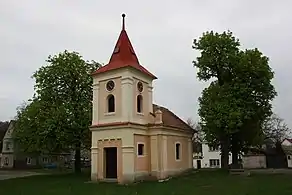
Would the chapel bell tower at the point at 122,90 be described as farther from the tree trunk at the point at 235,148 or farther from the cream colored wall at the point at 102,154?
the tree trunk at the point at 235,148

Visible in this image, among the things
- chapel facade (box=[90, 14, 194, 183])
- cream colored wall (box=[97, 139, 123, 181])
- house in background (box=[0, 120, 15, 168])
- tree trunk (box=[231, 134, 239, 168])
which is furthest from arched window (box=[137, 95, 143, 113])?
house in background (box=[0, 120, 15, 168])

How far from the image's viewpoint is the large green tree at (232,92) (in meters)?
33.8

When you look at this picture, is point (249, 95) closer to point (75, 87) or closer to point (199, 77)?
point (199, 77)

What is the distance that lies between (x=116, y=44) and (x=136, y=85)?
16.4ft

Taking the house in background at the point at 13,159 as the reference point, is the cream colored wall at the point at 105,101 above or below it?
above

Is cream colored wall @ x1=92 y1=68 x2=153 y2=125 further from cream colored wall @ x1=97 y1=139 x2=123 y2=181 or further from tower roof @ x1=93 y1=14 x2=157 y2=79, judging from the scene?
cream colored wall @ x1=97 y1=139 x2=123 y2=181

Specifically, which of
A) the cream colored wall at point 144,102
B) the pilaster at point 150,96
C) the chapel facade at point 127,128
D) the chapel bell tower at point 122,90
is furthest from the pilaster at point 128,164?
the pilaster at point 150,96

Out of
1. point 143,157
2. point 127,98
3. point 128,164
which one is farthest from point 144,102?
point 128,164

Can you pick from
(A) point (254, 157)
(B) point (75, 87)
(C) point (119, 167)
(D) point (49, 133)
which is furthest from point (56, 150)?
(A) point (254, 157)

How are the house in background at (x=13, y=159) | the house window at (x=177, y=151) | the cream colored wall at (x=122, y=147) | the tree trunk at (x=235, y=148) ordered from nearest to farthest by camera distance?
the cream colored wall at (x=122, y=147) < the house window at (x=177, y=151) < the tree trunk at (x=235, y=148) < the house in background at (x=13, y=159)

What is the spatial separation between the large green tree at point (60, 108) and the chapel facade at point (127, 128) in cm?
582

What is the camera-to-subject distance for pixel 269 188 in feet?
71.4

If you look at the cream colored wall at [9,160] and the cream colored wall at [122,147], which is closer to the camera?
the cream colored wall at [122,147]

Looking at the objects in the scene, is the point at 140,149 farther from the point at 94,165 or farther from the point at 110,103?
the point at 110,103
